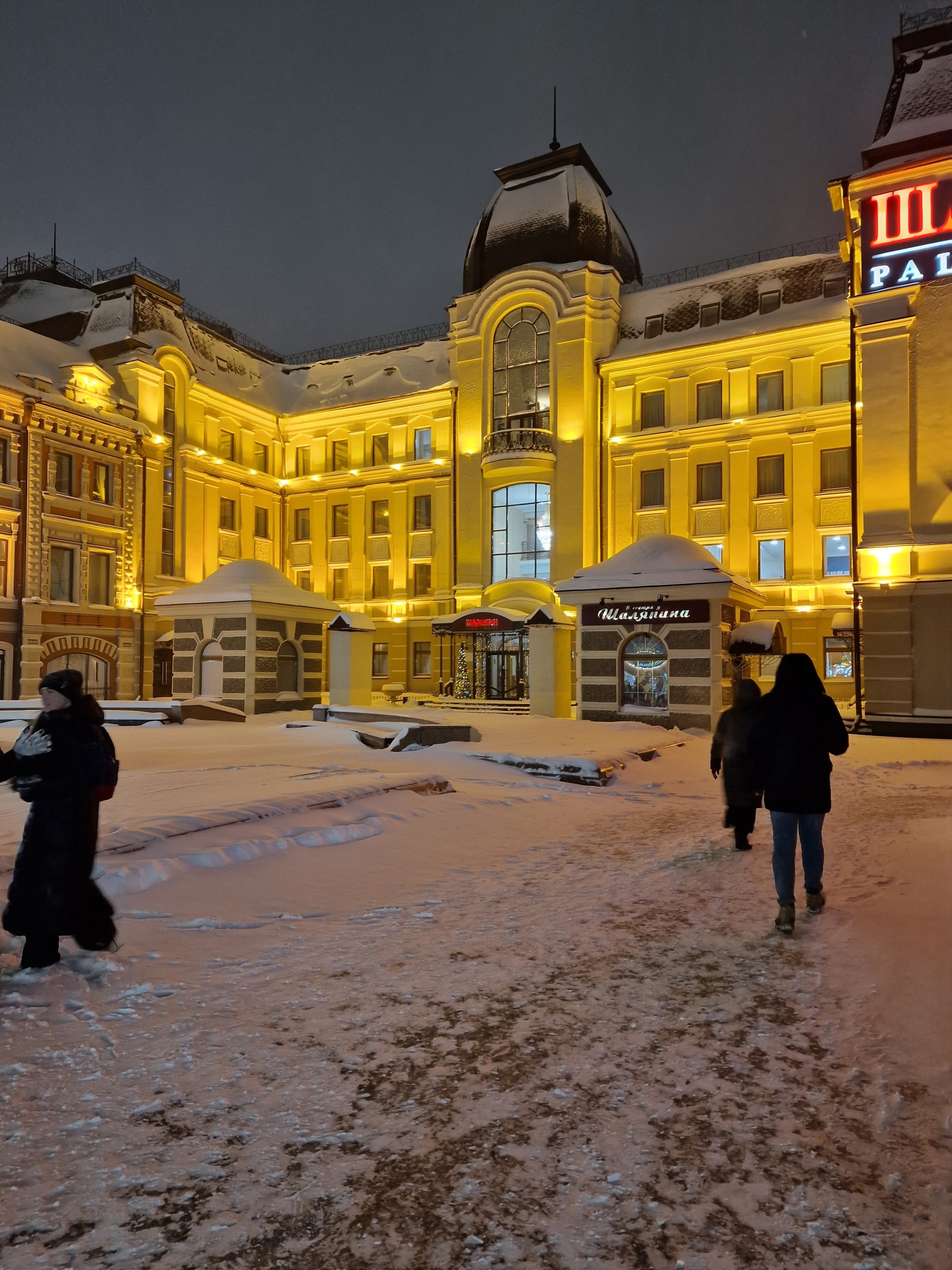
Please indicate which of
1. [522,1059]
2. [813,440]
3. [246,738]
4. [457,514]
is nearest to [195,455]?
[457,514]

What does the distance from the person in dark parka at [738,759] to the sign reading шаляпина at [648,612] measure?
36.7 ft

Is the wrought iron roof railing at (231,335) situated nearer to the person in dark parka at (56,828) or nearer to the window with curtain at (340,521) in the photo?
the window with curtain at (340,521)

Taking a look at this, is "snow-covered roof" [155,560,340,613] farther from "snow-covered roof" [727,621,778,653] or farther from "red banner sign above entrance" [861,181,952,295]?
"red banner sign above entrance" [861,181,952,295]

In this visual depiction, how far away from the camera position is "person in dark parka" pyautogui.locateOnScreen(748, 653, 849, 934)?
5285 millimetres

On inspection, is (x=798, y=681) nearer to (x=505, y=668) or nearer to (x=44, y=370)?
(x=505, y=668)

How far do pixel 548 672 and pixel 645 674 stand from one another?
119 inches

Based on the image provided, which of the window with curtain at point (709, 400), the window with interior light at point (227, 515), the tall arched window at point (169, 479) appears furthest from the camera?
the window with interior light at point (227, 515)

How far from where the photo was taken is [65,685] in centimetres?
451

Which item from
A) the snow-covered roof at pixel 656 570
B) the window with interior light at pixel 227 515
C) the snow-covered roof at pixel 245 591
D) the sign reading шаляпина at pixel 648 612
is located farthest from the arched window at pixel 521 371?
the sign reading шаляпина at pixel 648 612

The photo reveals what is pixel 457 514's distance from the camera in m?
33.3

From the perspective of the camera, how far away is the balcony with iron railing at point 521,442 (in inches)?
1228

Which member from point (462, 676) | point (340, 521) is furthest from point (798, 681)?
point (340, 521)

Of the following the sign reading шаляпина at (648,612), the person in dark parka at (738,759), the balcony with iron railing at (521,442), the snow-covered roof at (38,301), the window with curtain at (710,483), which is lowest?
the person in dark parka at (738,759)

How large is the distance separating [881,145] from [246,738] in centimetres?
2187
